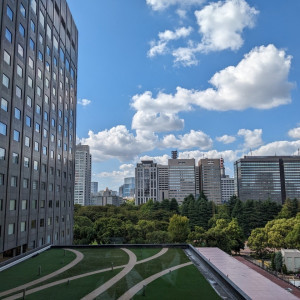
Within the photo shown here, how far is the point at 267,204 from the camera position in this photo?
324 ft

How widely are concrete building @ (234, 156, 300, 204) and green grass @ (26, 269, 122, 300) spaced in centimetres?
16763

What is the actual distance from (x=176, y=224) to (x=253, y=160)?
124 m

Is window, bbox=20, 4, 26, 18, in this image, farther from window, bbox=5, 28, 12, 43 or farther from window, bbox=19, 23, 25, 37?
window, bbox=5, 28, 12, 43

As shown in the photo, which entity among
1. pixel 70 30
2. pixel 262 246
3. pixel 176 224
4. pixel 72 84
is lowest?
pixel 262 246

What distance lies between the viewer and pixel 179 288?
57.6ft

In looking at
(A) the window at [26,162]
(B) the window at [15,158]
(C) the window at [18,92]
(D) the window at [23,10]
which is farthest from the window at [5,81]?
(D) the window at [23,10]

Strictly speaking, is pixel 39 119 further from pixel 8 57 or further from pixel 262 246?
pixel 262 246

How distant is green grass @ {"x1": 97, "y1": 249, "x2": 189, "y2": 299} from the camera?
55.5 ft

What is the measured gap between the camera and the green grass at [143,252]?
2794cm

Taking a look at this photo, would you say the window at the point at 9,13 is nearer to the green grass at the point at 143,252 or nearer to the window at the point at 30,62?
the window at the point at 30,62

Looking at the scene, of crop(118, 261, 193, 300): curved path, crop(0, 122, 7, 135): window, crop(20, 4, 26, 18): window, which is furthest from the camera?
crop(20, 4, 26, 18): window

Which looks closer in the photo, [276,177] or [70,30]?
[70,30]

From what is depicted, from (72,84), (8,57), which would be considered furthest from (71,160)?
(8,57)

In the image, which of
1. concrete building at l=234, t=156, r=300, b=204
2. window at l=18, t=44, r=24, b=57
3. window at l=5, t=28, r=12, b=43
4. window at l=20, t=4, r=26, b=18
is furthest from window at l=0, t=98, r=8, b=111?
concrete building at l=234, t=156, r=300, b=204
